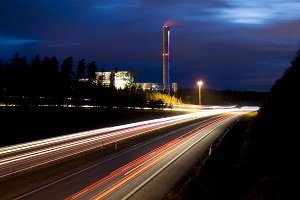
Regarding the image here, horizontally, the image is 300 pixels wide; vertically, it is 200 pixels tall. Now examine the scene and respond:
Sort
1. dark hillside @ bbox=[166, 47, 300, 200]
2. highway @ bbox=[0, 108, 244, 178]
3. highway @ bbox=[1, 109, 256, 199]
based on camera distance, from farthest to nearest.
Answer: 1. highway @ bbox=[0, 108, 244, 178]
2. highway @ bbox=[1, 109, 256, 199]
3. dark hillside @ bbox=[166, 47, 300, 200]

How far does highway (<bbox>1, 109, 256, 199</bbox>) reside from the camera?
72.8ft

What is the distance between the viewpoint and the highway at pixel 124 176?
2220 cm

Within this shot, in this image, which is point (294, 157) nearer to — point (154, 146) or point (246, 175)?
point (246, 175)

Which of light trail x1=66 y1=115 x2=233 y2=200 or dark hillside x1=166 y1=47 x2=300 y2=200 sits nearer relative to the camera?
dark hillside x1=166 y1=47 x2=300 y2=200

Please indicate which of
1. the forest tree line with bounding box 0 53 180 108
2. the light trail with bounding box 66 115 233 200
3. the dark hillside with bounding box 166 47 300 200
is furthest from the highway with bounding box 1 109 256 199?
the forest tree line with bounding box 0 53 180 108

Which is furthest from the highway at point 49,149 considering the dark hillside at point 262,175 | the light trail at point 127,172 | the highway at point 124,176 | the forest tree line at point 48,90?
the forest tree line at point 48,90

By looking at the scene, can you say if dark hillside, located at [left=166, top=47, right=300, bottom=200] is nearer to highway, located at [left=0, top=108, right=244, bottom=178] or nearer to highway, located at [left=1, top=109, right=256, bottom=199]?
highway, located at [left=1, top=109, right=256, bottom=199]

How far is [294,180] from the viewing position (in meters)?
16.9

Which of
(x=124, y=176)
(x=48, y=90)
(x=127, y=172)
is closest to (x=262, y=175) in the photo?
(x=124, y=176)

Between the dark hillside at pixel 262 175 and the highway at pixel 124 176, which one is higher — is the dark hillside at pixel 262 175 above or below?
above

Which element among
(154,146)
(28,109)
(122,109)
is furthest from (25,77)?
(154,146)

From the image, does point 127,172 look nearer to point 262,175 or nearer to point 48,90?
point 262,175

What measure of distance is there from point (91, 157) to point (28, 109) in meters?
39.7

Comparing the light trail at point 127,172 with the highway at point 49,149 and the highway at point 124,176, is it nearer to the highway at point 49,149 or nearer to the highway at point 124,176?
the highway at point 124,176
